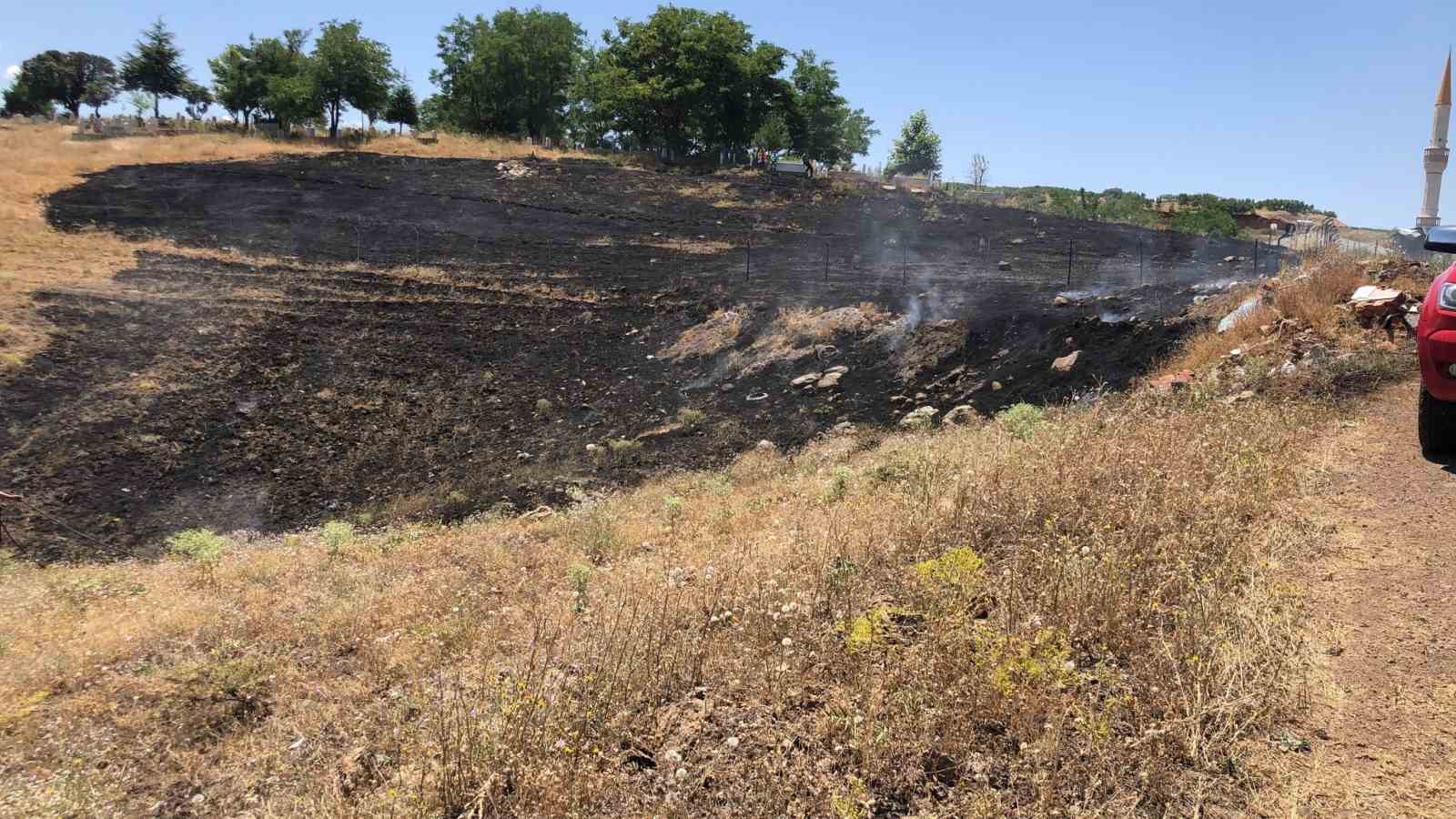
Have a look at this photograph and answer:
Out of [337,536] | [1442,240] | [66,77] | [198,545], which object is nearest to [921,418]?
[1442,240]

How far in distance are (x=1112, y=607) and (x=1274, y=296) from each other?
8041mm

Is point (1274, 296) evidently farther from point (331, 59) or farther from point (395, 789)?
point (331, 59)

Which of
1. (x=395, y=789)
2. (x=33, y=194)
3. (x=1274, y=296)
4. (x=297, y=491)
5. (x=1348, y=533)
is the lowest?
(x=297, y=491)

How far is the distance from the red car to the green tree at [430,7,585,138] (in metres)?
54.0

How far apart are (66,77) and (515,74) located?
4596cm

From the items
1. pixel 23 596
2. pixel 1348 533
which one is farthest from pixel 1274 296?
pixel 23 596

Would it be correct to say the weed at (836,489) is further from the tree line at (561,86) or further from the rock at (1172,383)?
the tree line at (561,86)

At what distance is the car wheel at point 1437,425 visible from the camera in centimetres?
504

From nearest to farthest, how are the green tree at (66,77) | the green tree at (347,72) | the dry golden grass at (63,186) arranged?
the dry golden grass at (63,186) → the green tree at (347,72) → the green tree at (66,77)

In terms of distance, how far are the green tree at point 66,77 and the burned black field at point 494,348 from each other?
53.4m

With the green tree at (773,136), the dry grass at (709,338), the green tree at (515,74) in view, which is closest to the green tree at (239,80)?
the green tree at (515,74)

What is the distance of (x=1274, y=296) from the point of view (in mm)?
9430

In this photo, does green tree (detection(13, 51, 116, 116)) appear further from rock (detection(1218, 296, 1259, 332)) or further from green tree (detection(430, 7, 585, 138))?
rock (detection(1218, 296, 1259, 332))

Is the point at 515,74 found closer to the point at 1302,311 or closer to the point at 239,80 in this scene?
the point at 239,80
